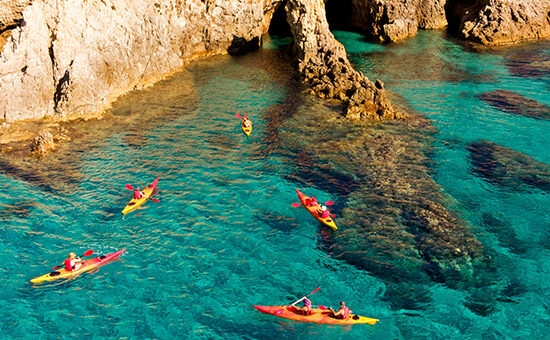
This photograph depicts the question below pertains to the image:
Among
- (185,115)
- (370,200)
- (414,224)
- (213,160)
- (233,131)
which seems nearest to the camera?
(414,224)

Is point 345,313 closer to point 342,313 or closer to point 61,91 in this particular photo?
point 342,313

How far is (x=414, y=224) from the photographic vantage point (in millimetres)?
24109

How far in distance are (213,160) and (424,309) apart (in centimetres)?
1665

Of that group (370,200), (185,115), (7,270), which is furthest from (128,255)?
(185,115)

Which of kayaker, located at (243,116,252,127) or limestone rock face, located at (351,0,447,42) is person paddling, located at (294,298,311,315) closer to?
kayaker, located at (243,116,252,127)

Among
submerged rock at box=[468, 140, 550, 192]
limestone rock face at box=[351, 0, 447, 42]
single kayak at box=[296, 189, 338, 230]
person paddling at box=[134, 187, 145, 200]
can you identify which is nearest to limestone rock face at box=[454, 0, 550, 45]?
limestone rock face at box=[351, 0, 447, 42]

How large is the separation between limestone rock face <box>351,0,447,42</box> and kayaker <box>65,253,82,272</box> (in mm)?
43765

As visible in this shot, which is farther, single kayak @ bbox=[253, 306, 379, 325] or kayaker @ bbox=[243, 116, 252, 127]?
kayaker @ bbox=[243, 116, 252, 127]

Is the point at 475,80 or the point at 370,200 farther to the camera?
the point at 475,80

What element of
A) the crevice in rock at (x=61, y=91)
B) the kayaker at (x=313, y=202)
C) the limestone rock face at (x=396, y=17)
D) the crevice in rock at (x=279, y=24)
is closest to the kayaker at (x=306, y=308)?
the kayaker at (x=313, y=202)

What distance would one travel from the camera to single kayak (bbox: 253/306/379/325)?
19078mm

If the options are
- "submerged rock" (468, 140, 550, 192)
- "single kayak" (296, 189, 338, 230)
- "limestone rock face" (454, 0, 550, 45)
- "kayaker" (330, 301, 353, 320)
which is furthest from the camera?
"limestone rock face" (454, 0, 550, 45)

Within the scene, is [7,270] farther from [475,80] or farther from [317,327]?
[475,80]

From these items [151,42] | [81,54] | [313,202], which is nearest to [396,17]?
[151,42]
